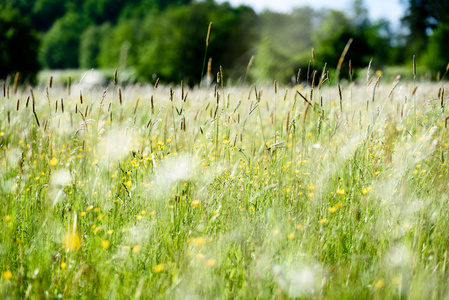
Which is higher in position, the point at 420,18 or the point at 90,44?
the point at 420,18

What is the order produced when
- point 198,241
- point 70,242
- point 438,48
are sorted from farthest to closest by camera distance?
point 438,48 < point 70,242 < point 198,241

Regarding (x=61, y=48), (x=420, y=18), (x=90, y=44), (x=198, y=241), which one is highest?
(x=420, y=18)

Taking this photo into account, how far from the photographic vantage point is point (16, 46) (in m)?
24.6

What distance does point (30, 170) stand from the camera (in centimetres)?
239

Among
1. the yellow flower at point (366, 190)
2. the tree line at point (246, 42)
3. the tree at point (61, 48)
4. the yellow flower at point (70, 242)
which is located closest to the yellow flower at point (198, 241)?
the yellow flower at point (70, 242)

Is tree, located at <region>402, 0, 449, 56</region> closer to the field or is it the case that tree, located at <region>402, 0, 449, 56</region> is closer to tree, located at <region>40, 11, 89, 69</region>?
the field

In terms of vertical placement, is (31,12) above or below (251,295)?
above

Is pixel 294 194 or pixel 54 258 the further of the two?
pixel 294 194

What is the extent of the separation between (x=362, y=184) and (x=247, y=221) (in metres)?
0.76

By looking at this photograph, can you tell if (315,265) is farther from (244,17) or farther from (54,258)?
(244,17)

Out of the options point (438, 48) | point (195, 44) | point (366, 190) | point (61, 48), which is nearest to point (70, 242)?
point (366, 190)

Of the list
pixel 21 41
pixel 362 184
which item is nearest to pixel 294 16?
pixel 21 41

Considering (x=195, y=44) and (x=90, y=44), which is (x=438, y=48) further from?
(x=90, y=44)

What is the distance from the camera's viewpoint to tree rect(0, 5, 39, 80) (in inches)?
944
